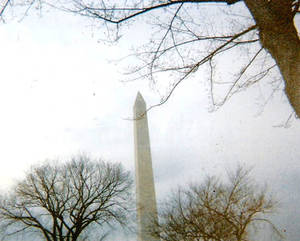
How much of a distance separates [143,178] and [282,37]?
18.3 metres

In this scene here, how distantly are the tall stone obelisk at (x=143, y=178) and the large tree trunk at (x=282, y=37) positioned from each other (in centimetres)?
1550

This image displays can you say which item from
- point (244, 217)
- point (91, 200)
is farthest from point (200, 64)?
point (91, 200)

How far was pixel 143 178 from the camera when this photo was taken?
20.3 meters

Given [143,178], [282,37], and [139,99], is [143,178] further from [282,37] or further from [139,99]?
[282,37]

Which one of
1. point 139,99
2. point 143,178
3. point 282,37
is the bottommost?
point 282,37

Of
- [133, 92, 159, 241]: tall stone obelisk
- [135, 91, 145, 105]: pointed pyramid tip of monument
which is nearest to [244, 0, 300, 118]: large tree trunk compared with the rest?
[133, 92, 159, 241]: tall stone obelisk

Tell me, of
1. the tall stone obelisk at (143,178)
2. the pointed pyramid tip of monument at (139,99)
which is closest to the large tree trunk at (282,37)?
the tall stone obelisk at (143,178)

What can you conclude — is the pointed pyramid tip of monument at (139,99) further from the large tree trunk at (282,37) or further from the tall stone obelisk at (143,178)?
the large tree trunk at (282,37)

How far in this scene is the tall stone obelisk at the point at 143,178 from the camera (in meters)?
19.1

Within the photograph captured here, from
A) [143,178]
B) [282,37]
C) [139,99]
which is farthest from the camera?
[139,99]

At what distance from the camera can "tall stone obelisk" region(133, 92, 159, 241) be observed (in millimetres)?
Result: 19094

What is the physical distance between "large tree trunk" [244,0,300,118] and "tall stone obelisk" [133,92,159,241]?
1550 cm

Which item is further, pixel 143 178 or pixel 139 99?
pixel 139 99

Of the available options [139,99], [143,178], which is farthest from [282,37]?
[139,99]
